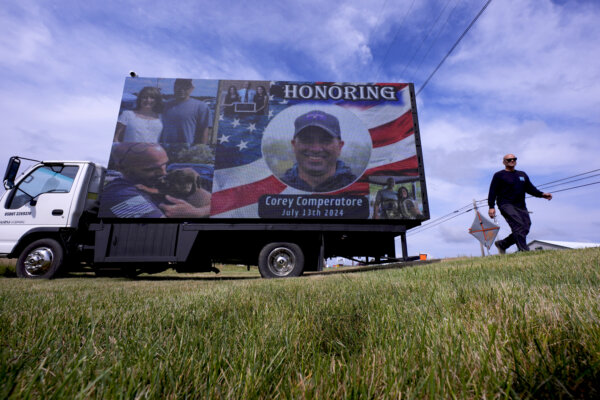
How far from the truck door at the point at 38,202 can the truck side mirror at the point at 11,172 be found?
0.76 feet

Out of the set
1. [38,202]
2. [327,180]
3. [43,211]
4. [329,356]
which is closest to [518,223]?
[327,180]

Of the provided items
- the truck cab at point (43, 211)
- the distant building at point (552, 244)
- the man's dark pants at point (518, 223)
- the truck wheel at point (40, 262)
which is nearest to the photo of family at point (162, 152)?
the truck cab at point (43, 211)

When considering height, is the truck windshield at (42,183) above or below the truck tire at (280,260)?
above

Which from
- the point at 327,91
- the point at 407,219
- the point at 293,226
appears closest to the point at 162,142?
the point at 293,226

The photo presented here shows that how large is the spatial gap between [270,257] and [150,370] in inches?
217

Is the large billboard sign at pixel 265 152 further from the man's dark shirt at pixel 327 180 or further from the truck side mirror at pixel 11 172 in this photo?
the truck side mirror at pixel 11 172

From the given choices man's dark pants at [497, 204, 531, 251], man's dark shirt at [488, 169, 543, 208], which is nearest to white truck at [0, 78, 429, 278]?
man's dark shirt at [488, 169, 543, 208]

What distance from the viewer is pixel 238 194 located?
6406mm

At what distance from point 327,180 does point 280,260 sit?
2191 mm

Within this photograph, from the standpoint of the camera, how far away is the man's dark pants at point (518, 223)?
531 centimetres

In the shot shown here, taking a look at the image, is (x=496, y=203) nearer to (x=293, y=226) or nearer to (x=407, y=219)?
(x=407, y=219)

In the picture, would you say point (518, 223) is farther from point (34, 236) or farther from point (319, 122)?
point (34, 236)

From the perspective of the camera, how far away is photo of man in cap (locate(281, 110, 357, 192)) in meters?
6.50

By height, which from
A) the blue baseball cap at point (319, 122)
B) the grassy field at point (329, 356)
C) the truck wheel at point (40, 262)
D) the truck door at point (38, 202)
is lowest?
the grassy field at point (329, 356)
